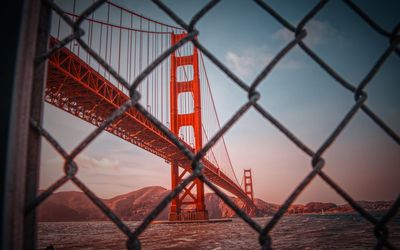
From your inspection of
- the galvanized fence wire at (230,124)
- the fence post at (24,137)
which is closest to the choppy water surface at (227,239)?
the galvanized fence wire at (230,124)

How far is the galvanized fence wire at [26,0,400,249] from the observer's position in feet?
1.51

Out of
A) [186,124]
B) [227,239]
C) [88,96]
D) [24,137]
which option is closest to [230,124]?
[24,137]

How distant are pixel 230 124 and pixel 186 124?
1685 centimetres

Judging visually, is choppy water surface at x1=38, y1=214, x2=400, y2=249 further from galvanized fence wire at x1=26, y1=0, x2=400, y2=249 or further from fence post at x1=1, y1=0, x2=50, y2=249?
fence post at x1=1, y1=0, x2=50, y2=249

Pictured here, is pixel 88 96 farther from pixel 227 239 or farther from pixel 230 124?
pixel 230 124

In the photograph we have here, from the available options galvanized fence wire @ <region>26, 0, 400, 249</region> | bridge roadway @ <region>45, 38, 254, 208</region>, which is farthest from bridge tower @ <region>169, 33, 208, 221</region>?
galvanized fence wire @ <region>26, 0, 400, 249</region>

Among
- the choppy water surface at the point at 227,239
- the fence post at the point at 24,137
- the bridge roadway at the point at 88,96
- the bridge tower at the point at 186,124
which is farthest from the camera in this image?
the bridge tower at the point at 186,124

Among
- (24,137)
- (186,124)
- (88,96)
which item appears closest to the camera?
(24,137)

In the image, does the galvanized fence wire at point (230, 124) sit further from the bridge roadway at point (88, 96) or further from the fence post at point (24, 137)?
the bridge roadway at point (88, 96)

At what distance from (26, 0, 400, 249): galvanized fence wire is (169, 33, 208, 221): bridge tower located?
1394 cm

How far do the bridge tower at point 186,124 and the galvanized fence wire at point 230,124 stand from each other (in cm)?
1394

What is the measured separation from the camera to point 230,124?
52cm

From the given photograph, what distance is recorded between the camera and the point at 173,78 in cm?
1852

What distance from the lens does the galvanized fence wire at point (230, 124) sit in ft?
1.51
